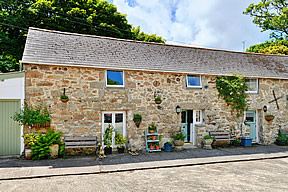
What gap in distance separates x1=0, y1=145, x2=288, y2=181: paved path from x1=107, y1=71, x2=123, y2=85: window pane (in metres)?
3.25

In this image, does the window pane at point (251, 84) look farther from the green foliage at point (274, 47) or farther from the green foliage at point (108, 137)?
the green foliage at point (274, 47)

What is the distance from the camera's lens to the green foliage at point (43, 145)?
26.0ft

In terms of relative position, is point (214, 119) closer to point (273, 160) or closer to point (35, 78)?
point (273, 160)

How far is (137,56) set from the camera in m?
10.8

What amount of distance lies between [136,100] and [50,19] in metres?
11.6

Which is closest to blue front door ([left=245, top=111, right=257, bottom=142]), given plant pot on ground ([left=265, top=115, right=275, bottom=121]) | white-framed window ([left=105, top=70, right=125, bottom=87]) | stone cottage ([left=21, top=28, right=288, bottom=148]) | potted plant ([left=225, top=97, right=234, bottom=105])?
stone cottage ([left=21, top=28, right=288, bottom=148])

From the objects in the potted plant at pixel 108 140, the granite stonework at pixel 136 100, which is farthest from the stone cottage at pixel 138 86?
the potted plant at pixel 108 140

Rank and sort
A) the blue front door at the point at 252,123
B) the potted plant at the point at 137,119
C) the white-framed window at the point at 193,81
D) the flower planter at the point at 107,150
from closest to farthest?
the flower planter at the point at 107,150, the potted plant at the point at 137,119, the white-framed window at the point at 193,81, the blue front door at the point at 252,123

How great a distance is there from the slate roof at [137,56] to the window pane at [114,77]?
40 centimetres

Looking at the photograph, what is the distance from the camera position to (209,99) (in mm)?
11133

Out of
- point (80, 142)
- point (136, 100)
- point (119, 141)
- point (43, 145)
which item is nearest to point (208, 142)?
point (136, 100)

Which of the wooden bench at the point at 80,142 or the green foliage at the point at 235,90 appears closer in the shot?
the wooden bench at the point at 80,142

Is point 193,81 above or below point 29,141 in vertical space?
above

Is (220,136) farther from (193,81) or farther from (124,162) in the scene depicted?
(124,162)
